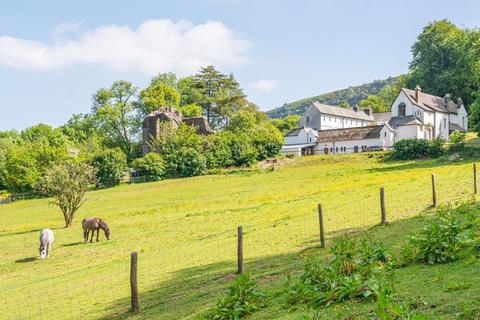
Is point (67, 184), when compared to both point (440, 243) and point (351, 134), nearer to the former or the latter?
point (440, 243)

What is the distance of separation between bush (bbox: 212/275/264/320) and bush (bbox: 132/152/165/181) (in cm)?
6608

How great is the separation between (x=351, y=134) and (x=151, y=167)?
120ft

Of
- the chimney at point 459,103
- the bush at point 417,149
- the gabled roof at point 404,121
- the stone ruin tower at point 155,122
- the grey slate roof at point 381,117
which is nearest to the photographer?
the bush at point 417,149

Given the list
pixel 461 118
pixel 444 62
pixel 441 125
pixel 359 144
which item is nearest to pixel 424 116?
pixel 441 125

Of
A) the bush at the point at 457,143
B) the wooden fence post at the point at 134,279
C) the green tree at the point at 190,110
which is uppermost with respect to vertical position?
the green tree at the point at 190,110

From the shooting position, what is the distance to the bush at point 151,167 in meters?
75.2

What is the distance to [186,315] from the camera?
1133 centimetres

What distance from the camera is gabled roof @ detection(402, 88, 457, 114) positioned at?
8656 centimetres

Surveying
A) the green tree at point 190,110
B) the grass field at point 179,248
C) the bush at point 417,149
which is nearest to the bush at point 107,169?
the grass field at point 179,248

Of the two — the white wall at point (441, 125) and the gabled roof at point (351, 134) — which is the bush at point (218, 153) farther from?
the white wall at point (441, 125)

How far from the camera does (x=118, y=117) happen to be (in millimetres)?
102812

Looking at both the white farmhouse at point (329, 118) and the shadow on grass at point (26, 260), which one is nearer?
the shadow on grass at point (26, 260)

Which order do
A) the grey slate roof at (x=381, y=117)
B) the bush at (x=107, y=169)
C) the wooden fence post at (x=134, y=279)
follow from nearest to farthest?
1. the wooden fence post at (x=134, y=279)
2. the bush at (x=107, y=169)
3. the grey slate roof at (x=381, y=117)

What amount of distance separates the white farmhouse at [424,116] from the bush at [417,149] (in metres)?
19.8
